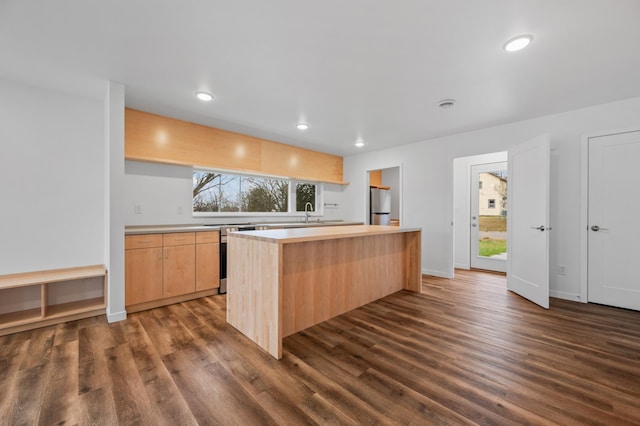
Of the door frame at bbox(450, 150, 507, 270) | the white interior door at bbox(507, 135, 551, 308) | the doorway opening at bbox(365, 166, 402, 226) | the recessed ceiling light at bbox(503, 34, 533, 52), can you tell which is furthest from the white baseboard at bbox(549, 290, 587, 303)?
the recessed ceiling light at bbox(503, 34, 533, 52)

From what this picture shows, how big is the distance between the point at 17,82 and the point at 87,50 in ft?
4.31

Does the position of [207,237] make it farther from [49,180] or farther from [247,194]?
[49,180]

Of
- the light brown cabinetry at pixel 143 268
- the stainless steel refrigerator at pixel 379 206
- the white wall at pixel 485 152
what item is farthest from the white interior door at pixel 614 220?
the light brown cabinetry at pixel 143 268

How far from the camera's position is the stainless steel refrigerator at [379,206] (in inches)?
252

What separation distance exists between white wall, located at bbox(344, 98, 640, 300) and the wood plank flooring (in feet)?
3.63

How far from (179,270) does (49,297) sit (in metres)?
1.26

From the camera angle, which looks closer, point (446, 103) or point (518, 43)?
point (518, 43)

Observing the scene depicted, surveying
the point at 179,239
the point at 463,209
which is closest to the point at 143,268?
the point at 179,239

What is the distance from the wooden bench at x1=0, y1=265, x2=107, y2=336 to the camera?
2.53 meters

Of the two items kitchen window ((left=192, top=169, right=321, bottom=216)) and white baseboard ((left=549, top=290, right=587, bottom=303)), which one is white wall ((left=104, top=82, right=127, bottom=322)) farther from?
white baseboard ((left=549, top=290, right=587, bottom=303))

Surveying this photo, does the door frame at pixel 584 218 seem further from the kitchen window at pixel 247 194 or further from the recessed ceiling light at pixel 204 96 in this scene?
the recessed ceiling light at pixel 204 96

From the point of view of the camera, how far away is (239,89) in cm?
289

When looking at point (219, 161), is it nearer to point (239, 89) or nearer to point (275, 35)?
point (239, 89)

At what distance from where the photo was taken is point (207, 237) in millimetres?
3561
